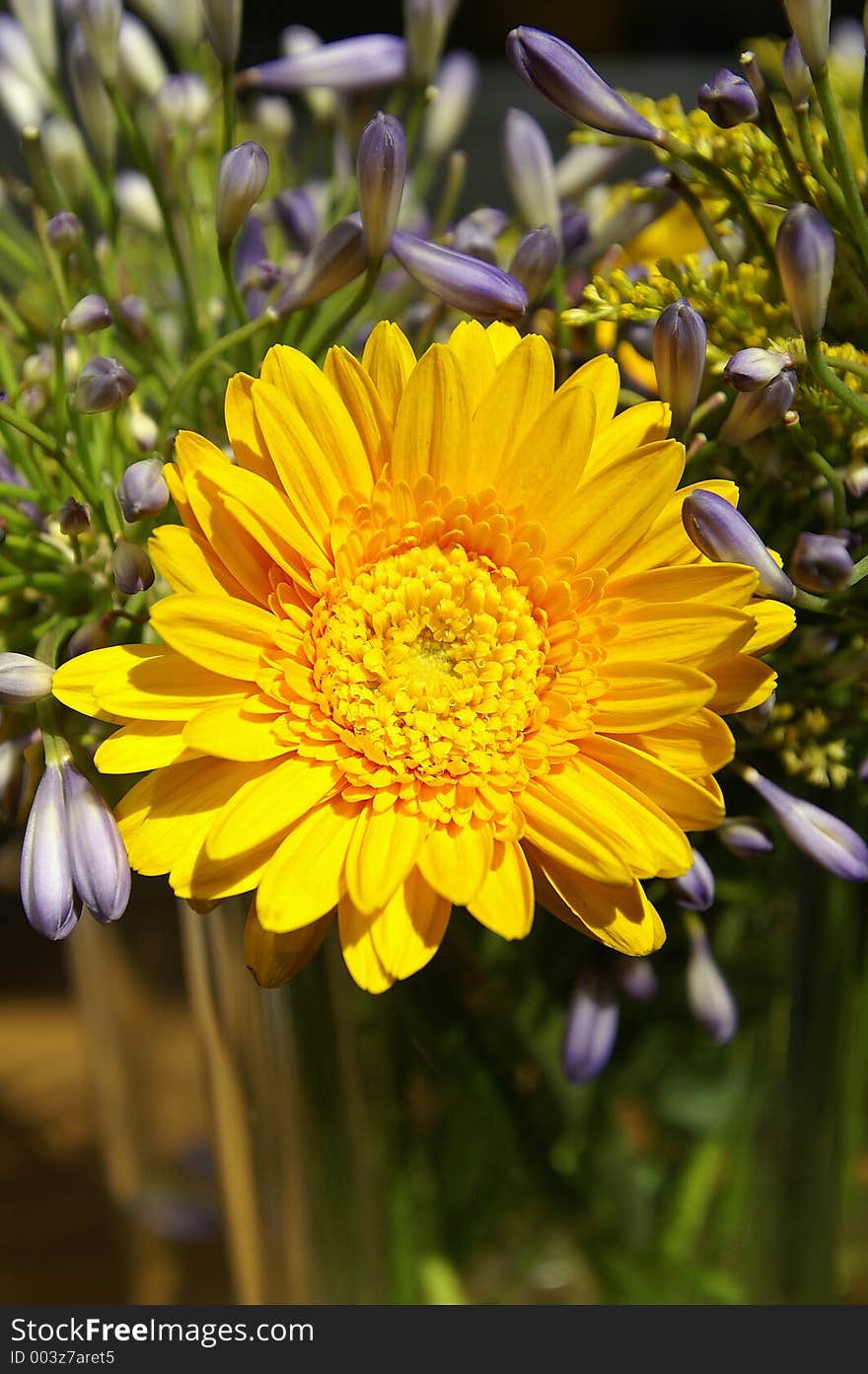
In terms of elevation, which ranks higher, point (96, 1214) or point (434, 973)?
point (434, 973)

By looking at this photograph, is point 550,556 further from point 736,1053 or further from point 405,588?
point 736,1053

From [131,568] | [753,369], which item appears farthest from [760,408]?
[131,568]

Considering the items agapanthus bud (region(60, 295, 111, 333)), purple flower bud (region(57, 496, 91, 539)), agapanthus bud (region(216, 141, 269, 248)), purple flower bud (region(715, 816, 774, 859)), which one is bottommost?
purple flower bud (region(715, 816, 774, 859))

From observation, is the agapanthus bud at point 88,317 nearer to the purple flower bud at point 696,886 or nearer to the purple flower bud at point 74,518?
the purple flower bud at point 74,518

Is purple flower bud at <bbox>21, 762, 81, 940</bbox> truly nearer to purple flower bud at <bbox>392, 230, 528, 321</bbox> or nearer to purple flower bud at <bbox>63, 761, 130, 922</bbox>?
purple flower bud at <bbox>63, 761, 130, 922</bbox>

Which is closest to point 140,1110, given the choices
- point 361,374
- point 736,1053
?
point 736,1053

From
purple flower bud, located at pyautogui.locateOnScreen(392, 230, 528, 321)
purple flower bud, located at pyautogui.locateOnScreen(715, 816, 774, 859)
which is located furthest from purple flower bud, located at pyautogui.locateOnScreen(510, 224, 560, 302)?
purple flower bud, located at pyautogui.locateOnScreen(715, 816, 774, 859)
